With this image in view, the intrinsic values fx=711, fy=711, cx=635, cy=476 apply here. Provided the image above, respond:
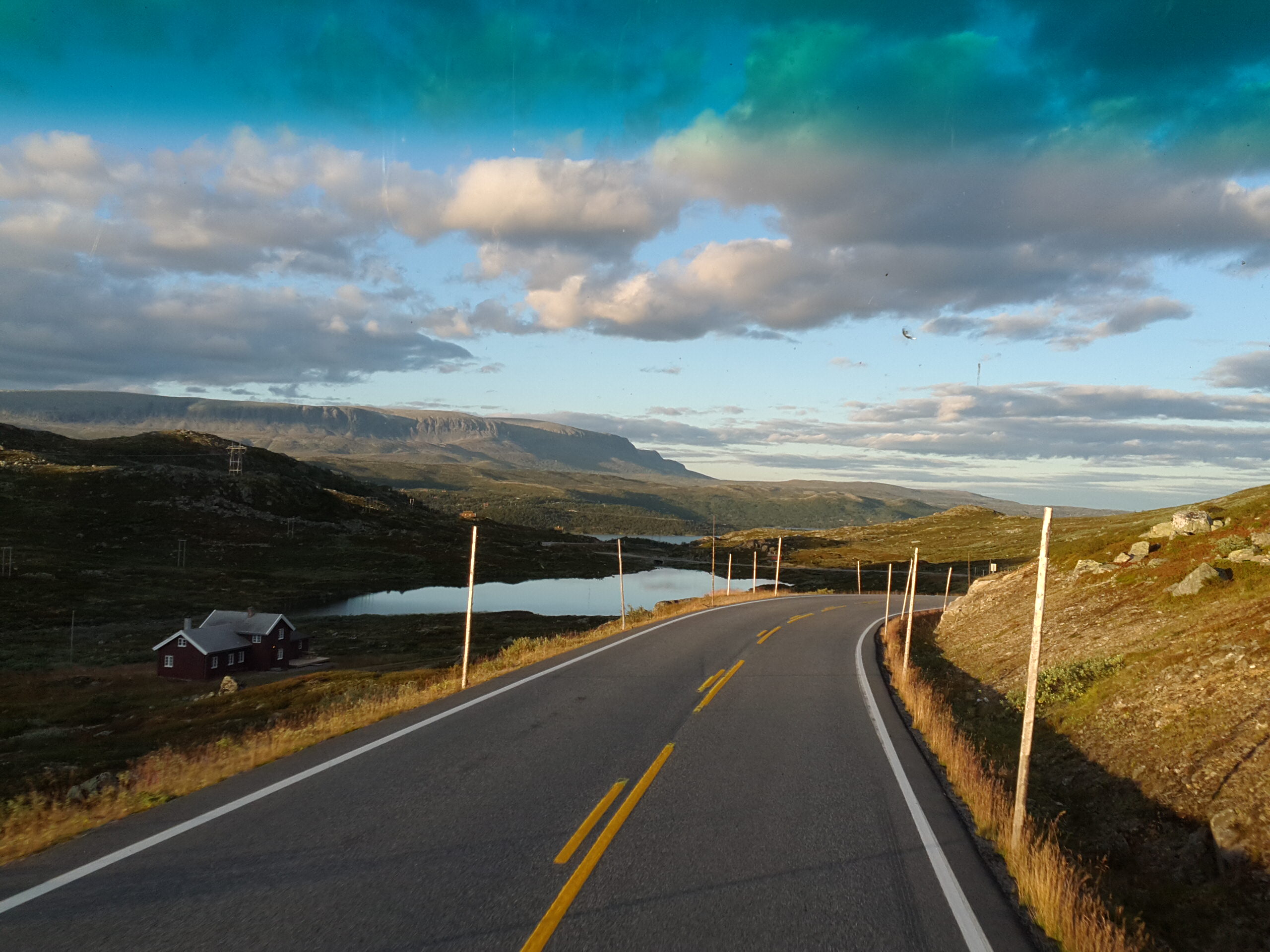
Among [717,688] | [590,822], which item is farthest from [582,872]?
[717,688]

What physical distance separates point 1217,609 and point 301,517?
14977 centimetres

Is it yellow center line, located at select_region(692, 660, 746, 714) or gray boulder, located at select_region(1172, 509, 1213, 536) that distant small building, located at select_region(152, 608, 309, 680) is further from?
gray boulder, located at select_region(1172, 509, 1213, 536)

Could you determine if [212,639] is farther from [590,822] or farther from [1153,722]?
[1153,722]

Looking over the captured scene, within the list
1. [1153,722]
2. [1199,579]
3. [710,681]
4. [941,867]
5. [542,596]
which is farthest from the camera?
[542,596]

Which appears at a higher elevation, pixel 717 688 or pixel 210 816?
pixel 210 816

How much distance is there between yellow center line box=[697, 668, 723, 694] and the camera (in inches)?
559

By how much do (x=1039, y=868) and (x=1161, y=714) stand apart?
763cm

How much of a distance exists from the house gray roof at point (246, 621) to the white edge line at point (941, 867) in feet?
193

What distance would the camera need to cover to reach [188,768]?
817 centimetres

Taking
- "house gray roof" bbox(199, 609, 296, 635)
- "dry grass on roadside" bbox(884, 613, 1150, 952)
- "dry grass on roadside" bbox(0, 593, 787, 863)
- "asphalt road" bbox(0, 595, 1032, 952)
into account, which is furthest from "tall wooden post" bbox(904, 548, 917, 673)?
"house gray roof" bbox(199, 609, 296, 635)

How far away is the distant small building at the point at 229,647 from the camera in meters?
53.8

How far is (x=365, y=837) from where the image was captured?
644 cm

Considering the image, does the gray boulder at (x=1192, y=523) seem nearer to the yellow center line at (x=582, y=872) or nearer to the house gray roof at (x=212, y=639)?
the yellow center line at (x=582, y=872)

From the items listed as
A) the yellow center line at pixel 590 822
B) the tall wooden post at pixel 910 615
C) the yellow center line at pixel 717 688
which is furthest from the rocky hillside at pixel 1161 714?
the yellow center line at pixel 590 822
